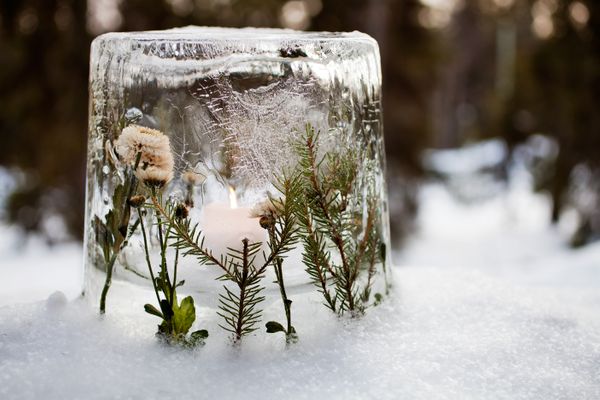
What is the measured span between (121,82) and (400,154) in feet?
10.8

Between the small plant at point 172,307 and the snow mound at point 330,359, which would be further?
the small plant at point 172,307

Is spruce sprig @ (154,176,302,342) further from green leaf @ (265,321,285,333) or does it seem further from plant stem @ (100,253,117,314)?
plant stem @ (100,253,117,314)

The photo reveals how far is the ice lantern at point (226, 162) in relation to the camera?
3.28ft

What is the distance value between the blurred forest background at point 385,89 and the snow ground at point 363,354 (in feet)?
6.68

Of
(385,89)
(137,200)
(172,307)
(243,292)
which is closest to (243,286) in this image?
(243,292)

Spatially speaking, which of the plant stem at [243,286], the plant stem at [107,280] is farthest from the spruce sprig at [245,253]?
the plant stem at [107,280]

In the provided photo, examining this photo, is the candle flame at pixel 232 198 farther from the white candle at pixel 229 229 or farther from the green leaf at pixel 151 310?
the green leaf at pixel 151 310

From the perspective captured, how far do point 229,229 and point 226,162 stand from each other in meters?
0.11

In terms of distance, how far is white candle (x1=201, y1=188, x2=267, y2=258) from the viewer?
994 mm

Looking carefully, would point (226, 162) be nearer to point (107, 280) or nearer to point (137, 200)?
point (137, 200)

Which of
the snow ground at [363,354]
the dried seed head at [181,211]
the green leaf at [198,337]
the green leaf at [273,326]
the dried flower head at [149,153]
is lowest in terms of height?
the snow ground at [363,354]

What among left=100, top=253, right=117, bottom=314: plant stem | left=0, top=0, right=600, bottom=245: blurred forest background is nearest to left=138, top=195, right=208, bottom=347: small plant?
left=100, top=253, right=117, bottom=314: plant stem

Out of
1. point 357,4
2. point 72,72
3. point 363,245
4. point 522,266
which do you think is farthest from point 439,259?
point 363,245

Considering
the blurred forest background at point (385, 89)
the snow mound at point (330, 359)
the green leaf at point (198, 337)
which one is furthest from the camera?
the blurred forest background at point (385, 89)
